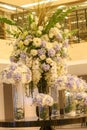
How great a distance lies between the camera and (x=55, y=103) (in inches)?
133

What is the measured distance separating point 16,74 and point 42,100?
0.31 metres

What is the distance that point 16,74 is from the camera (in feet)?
10.3

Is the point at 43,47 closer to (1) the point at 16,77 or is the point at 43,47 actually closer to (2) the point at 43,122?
(1) the point at 16,77

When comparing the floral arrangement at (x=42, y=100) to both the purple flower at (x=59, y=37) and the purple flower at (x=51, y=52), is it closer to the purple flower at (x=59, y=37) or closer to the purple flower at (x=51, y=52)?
the purple flower at (x=51, y=52)

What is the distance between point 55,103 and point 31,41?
2.06 ft

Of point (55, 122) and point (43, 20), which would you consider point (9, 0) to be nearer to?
point (43, 20)

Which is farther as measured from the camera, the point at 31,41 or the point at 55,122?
the point at 31,41

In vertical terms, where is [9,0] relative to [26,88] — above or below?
above

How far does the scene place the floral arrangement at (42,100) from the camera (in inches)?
124

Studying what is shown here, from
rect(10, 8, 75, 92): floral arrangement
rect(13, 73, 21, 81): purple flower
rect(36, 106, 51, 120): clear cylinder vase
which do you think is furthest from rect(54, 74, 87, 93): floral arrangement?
rect(13, 73, 21, 81): purple flower

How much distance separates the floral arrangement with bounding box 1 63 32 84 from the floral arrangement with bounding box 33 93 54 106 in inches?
6.5

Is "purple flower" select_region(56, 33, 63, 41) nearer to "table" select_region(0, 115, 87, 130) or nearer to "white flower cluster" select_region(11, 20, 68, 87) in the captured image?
"white flower cluster" select_region(11, 20, 68, 87)

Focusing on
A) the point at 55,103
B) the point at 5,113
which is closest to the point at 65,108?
the point at 55,103

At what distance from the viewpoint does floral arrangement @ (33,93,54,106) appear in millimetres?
3143
